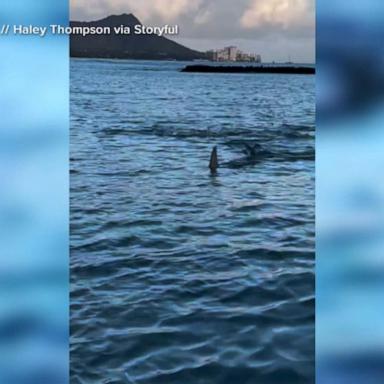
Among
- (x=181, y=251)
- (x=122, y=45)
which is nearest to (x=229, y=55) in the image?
(x=122, y=45)

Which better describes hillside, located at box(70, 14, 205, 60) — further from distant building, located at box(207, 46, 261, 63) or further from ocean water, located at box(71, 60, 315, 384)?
distant building, located at box(207, 46, 261, 63)

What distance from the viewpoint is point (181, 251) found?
4094mm

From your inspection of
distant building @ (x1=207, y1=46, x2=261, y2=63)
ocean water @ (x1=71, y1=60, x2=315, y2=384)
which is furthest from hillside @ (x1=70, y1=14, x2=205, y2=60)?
distant building @ (x1=207, y1=46, x2=261, y2=63)

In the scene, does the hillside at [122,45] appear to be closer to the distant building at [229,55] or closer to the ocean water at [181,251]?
the ocean water at [181,251]

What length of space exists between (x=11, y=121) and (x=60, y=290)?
0.62 meters

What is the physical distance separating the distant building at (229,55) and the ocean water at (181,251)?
0.83 ft

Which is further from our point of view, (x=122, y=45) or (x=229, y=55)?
(x=229, y=55)

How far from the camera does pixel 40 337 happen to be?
2279mm

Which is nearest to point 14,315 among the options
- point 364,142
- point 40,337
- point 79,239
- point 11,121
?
point 40,337

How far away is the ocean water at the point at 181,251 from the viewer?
2.81 metres

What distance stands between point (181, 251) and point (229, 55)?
4.41 ft

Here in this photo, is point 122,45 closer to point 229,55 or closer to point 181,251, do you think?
point 229,55

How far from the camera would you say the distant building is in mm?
3328

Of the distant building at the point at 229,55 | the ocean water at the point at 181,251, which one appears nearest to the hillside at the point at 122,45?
the ocean water at the point at 181,251
